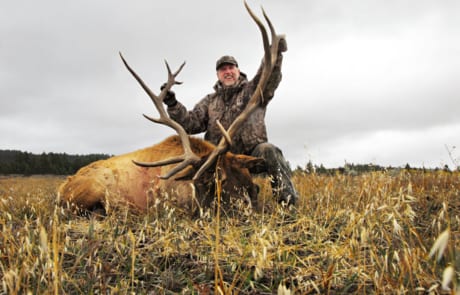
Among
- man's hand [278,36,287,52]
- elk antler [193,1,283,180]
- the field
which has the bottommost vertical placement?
the field

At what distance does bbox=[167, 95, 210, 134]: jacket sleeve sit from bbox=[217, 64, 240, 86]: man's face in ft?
1.39

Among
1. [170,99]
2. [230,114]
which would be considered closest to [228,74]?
[230,114]

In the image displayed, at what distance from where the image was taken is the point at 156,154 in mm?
5352

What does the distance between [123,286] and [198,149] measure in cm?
297

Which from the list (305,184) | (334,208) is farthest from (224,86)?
(334,208)

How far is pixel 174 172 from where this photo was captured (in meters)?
4.29

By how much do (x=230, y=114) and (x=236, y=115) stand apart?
13cm

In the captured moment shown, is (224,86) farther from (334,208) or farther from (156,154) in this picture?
(334,208)

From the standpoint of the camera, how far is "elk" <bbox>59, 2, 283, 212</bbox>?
14.3ft

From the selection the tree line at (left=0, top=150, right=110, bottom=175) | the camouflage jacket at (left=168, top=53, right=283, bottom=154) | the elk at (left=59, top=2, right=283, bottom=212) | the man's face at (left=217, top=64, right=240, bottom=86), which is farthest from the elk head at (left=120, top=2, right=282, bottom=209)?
the tree line at (left=0, top=150, right=110, bottom=175)

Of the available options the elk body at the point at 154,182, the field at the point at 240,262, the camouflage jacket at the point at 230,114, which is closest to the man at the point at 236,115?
the camouflage jacket at the point at 230,114

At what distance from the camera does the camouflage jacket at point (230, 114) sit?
542 cm

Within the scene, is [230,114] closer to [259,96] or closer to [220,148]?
[259,96]

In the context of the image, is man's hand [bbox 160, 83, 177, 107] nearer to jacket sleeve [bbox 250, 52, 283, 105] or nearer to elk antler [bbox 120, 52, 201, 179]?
elk antler [bbox 120, 52, 201, 179]
